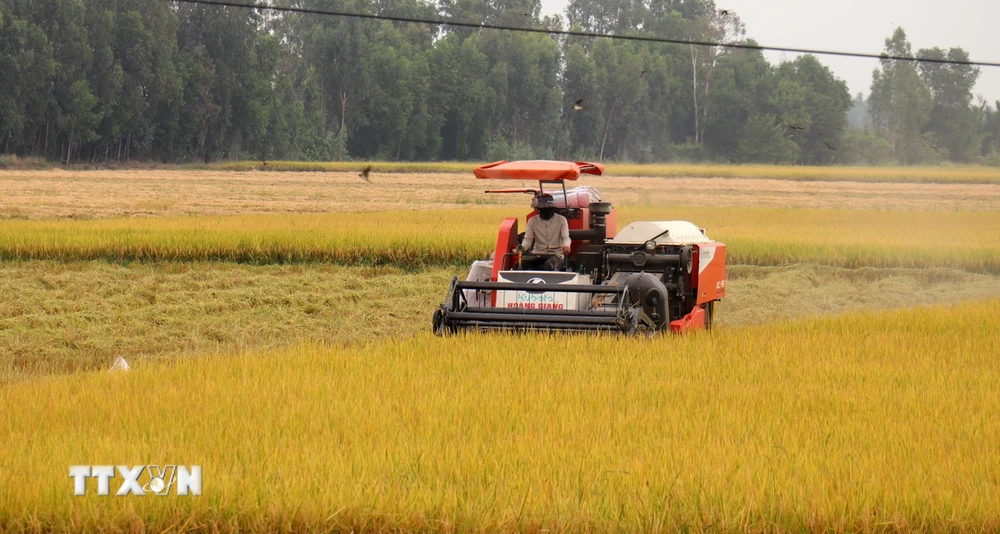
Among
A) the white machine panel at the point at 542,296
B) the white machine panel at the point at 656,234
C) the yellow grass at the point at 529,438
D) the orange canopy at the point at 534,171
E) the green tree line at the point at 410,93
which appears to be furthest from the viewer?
the green tree line at the point at 410,93

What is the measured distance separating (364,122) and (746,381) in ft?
222

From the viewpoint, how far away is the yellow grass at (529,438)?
4922mm

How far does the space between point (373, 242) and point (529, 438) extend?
43.4ft

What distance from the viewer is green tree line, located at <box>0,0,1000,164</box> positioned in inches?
1975

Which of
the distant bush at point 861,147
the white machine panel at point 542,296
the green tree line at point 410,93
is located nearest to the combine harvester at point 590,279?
the white machine panel at point 542,296

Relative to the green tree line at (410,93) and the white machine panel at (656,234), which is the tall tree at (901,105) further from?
the white machine panel at (656,234)

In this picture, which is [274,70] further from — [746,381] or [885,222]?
[746,381]

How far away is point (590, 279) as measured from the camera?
35.6 ft

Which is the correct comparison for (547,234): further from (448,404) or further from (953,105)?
(953,105)

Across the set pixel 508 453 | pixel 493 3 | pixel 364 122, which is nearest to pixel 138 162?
pixel 364 122

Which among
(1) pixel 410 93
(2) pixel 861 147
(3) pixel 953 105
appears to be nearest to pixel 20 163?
(1) pixel 410 93

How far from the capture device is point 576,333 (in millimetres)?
9945

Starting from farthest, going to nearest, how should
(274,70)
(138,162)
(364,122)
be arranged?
(364,122)
(274,70)
(138,162)

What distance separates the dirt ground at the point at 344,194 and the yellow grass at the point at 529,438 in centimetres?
1222
